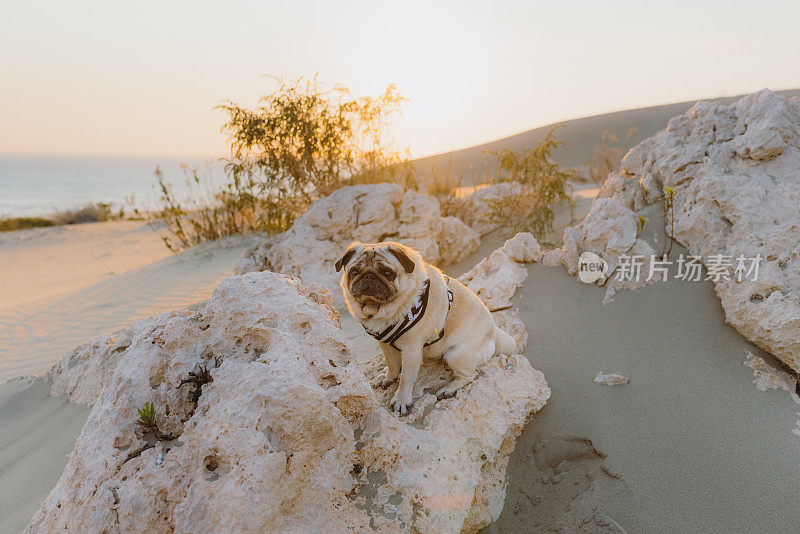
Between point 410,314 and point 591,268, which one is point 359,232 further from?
point 410,314

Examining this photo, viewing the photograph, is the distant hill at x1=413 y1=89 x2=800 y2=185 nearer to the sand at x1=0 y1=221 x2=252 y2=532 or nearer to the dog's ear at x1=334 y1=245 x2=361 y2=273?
the sand at x1=0 y1=221 x2=252 y2=532

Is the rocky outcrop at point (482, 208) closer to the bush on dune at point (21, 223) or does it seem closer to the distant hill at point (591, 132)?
the bush on dune at point (21, 223)

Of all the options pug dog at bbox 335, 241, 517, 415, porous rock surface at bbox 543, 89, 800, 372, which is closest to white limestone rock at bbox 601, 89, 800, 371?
porous rock surface at bbox 543, 89, 800, 372

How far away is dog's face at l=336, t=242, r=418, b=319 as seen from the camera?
9.16 feet

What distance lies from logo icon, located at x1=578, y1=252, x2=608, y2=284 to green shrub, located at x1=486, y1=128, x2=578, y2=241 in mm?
2414

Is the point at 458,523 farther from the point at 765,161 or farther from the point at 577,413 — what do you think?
the point at 765,161

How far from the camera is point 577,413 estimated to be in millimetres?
3582

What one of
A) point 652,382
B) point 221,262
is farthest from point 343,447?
point 221,262

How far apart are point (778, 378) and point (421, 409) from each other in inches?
132

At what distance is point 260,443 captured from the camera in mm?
1886

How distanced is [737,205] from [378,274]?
435 cm

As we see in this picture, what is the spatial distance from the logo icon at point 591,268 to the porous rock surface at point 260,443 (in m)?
3.05

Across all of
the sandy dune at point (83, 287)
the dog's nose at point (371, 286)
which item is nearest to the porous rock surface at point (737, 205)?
the dog's nose at point (371, 286)

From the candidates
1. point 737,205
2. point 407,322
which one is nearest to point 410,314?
point 407,322
